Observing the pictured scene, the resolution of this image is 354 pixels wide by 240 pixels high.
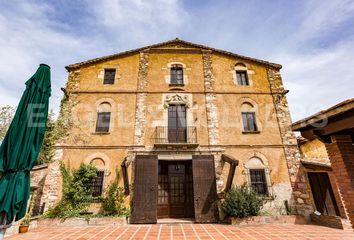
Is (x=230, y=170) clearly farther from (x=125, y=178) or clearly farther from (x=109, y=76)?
(x=109, y=76)

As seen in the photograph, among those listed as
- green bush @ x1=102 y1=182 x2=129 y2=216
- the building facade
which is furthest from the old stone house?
the building facade

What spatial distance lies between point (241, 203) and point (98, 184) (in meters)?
6.96

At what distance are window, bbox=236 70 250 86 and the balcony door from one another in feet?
13.8

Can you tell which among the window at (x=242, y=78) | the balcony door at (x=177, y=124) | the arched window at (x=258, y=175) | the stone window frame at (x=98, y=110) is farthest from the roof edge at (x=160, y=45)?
the arched window at (x=258, y=175)

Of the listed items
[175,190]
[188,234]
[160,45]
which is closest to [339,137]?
[188,234]

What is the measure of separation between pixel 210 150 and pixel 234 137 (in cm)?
159

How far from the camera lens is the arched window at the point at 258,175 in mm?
9969

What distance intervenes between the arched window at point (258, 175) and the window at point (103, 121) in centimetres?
804

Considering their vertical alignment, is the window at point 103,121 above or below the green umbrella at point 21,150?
above

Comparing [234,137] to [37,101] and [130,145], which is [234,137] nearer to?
[130,145]

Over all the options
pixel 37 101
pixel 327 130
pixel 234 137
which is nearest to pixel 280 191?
pixel 234 137

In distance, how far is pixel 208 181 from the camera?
32.8ft

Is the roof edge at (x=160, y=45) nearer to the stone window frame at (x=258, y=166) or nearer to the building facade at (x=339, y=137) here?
the stone window frame at (x=258, y=166)

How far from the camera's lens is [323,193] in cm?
994
